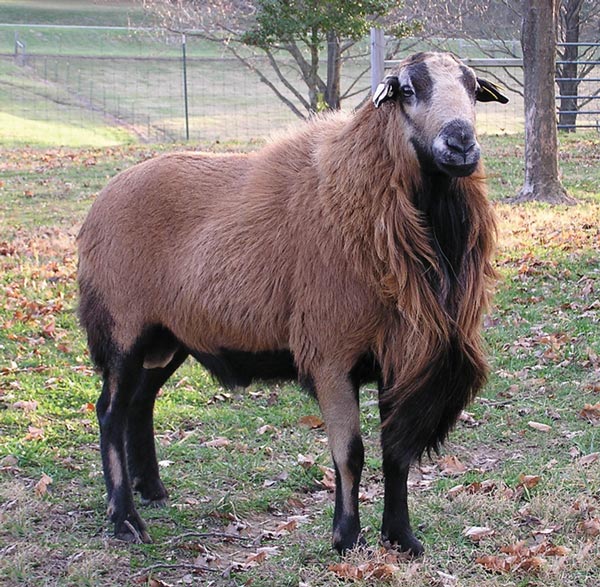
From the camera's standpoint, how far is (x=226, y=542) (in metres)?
4.95

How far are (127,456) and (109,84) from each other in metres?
33.1

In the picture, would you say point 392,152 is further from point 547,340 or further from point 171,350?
point 547,340

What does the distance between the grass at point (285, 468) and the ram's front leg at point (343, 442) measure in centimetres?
15

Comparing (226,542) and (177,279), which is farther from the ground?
(177,279)

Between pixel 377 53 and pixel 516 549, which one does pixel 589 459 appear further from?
pixel 377 53

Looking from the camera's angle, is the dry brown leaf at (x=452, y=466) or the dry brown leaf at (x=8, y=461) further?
the dry brown leaf at (x=8, y=461)

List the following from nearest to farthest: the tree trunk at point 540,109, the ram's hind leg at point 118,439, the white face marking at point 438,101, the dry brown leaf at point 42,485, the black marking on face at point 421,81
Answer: the white face marking at point 438,101 → the black marking on face at point 421,81 → the ram's hind leg at point 118,439 → the dry brown leaf at point 42,485 → the tree trunk at point 540,109

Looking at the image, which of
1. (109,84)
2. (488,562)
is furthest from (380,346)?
(109,84)

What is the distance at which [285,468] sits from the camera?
5.87 metres

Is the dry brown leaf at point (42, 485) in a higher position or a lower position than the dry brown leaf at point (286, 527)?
higher

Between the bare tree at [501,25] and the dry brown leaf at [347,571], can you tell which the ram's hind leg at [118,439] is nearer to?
the dry brown leaf at [347,571]

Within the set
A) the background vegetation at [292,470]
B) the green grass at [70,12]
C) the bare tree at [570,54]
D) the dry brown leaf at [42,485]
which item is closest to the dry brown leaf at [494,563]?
the background vegetation at [292,470]

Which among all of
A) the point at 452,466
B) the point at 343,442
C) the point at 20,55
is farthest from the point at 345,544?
the point at 20,55

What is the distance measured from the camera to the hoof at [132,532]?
499 centimetres
